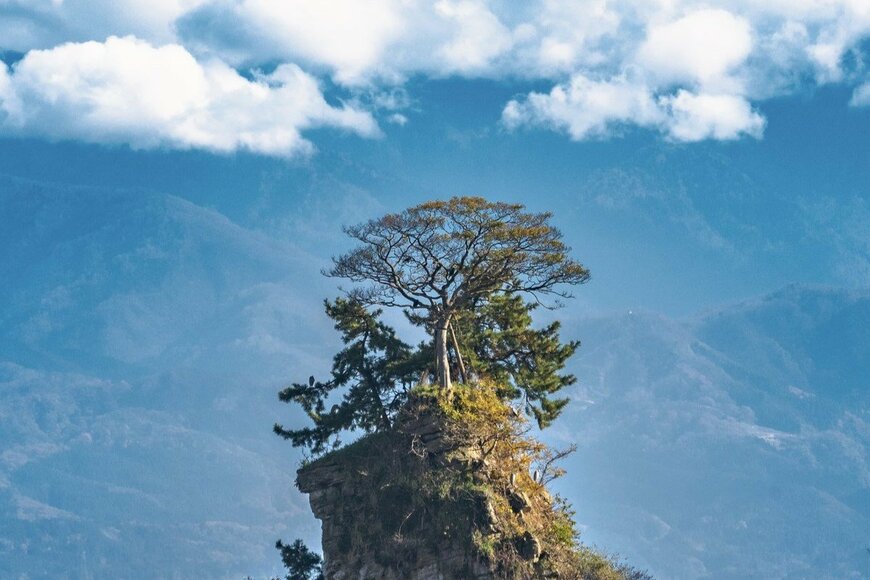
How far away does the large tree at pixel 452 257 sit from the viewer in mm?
55781

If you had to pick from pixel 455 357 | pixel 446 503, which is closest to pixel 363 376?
pixel 455 357

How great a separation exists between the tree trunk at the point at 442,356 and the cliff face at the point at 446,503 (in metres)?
1.22

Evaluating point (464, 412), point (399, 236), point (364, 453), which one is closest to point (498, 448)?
point (464, 412)

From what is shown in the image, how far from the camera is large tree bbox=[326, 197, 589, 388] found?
5578cm

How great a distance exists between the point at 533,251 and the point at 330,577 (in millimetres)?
14794

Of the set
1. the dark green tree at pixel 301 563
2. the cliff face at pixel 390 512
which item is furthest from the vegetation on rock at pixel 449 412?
the dark green tree at pixel 301 563

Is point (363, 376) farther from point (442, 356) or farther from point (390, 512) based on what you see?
point (390, 512)

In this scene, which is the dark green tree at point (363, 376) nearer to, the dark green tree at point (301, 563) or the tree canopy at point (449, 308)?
the tree canopy at point (449, 308)

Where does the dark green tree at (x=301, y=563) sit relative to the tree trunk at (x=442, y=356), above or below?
below

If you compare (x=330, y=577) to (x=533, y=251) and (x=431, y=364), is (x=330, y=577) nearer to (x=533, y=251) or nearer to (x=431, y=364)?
(x=431, y=364)

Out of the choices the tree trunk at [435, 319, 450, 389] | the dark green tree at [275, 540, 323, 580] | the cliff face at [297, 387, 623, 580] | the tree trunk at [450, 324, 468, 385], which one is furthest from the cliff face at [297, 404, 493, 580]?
the dark green tree at [275, 540, 323, 580]

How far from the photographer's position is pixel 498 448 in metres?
53.4

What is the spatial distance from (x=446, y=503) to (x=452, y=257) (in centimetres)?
999

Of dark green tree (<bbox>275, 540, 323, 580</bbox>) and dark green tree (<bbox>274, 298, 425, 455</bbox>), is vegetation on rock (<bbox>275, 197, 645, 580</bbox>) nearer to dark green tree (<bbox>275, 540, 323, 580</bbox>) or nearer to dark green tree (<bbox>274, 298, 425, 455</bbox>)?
dark green tree (<bbox>274, 298, 425, 455</bbox>)
